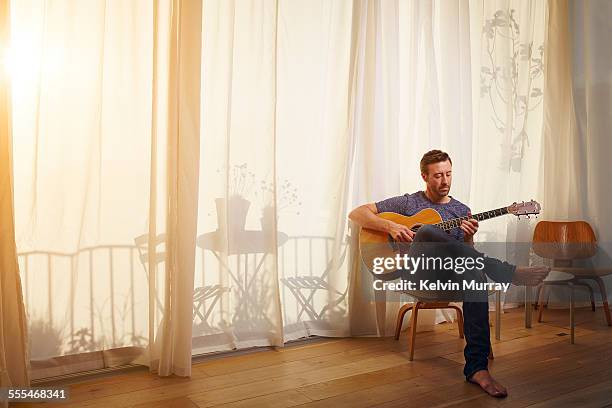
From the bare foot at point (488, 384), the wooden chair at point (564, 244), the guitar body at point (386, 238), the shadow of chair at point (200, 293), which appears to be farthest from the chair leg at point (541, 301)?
the shadow of chair at point (200, 293)

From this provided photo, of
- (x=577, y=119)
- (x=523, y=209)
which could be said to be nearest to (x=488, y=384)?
(x=523, y=209)

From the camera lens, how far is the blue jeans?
7.17ft

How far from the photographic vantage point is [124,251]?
→ 2322 mm

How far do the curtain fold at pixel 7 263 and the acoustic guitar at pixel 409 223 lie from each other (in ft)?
5.16

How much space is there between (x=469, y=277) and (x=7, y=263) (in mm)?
1855

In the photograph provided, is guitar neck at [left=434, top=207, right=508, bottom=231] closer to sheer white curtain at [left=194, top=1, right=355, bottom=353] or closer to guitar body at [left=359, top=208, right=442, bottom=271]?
guitar body at [left=359, top=208, right=442, bottom=271]

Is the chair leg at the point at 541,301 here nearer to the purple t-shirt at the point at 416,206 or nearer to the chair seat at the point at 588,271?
the chair seat at the point at 588,271

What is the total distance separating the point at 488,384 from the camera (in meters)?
2.11

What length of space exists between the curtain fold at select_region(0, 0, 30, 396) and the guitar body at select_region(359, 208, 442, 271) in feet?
5.14

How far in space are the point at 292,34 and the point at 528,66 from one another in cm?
183

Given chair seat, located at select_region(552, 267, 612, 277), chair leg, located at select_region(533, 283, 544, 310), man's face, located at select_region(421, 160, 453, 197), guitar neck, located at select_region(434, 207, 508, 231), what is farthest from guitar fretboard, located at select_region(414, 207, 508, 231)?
chair leg, located at select_region(533, 283, 544, 310)

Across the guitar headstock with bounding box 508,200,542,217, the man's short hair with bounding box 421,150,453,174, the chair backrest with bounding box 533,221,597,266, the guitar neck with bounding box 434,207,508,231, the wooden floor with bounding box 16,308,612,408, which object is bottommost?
the wooden floor with bounding box 16,308,612,408

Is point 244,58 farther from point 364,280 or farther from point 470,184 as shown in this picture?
point 470,184

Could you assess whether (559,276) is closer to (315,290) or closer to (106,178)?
(315,290)
